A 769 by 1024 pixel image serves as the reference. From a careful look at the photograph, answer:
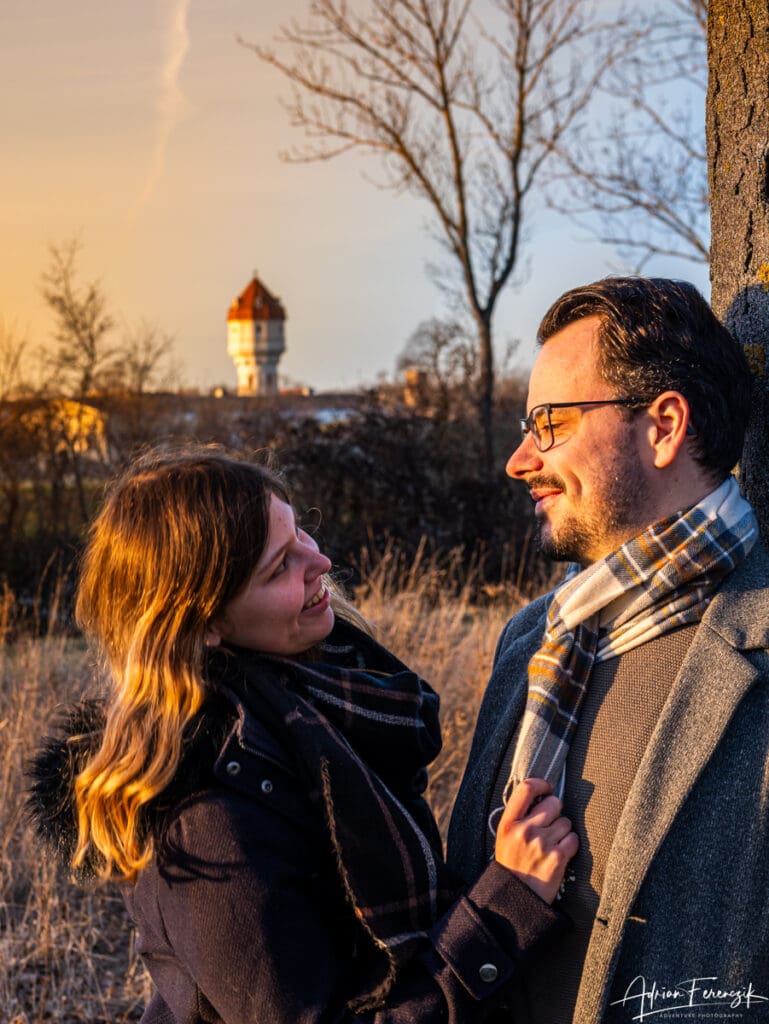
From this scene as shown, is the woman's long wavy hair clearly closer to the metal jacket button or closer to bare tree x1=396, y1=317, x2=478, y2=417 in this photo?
the metal jacket button

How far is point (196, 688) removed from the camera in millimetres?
1959

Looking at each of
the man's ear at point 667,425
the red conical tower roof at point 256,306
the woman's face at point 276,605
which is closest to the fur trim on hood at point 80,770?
the woman's face at point 276,605

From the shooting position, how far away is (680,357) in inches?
90.3

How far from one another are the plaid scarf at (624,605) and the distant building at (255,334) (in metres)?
70.8

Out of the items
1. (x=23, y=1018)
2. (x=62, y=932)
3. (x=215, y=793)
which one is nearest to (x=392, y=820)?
(x=215, y=793)

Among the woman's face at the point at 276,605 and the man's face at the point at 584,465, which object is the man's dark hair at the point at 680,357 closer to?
the man's face at the point at 584,465

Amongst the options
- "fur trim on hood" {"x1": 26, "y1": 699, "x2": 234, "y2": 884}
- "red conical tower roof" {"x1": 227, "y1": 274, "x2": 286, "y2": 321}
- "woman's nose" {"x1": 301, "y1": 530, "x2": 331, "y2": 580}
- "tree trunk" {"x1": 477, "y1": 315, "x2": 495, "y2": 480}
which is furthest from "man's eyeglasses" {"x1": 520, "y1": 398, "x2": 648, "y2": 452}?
"red conical tower roof" {"x1": 227, "y1": 274, "x2": 286, "y2": 321}

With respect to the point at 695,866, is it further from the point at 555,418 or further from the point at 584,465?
the point at 555,418

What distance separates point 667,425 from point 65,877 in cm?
386

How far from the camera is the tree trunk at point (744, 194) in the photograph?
251 cm

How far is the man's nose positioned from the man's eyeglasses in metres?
0.01

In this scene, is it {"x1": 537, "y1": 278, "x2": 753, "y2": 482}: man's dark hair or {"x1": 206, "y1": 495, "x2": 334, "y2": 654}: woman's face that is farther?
{"x1": 537, "y1": 278, "x2": 753, "y2": 482}: man's dark hair

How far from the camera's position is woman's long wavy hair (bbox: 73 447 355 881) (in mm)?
1901

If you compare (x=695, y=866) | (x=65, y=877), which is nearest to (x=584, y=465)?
(x=695, y=866)
